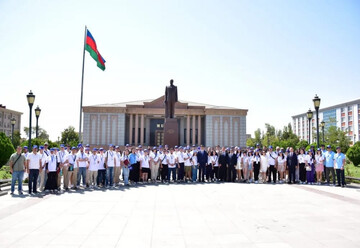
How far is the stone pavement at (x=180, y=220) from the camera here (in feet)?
17.2

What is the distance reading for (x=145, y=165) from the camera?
13625 mm

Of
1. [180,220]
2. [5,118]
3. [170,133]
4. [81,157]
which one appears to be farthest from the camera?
[5,118]

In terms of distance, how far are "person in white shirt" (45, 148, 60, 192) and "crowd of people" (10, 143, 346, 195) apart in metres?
0.06

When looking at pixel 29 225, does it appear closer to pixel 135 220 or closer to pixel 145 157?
pixel 135 220

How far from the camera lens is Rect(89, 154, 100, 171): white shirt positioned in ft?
39.6

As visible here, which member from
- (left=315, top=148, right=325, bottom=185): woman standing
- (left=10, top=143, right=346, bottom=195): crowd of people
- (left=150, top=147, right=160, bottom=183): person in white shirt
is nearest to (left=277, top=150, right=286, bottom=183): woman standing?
(left=10, top=143, right=346, bottom=195): crowd of people

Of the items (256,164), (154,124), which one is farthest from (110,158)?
(154,124)

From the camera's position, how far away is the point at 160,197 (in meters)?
9.79

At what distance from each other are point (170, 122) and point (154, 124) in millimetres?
28418

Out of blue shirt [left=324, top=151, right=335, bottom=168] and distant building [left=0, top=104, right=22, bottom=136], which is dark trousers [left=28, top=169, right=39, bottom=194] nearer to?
blue shirt [left=324, top=151, right=335, bottom=168]

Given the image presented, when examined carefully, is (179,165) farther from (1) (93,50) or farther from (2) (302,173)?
(1) (93,50)

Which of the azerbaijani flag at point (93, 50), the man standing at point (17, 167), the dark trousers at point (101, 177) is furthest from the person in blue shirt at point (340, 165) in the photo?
the azerbaijani flag at point (93, 50)

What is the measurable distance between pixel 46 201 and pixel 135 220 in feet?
13.3

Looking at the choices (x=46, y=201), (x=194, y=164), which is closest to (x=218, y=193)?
(x=194, y=164)
